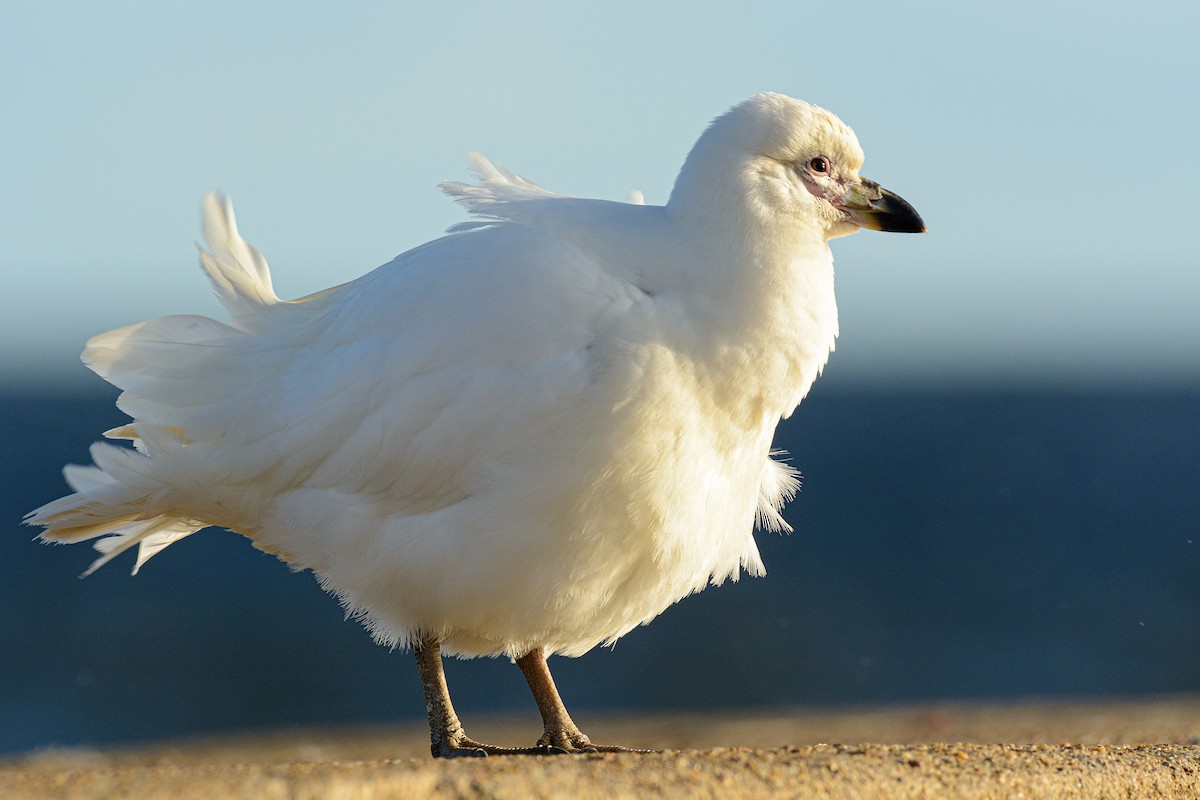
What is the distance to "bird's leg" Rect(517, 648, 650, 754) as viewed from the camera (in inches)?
283

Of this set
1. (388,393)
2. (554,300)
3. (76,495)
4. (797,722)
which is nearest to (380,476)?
(388,393)

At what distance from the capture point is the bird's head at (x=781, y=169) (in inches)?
256

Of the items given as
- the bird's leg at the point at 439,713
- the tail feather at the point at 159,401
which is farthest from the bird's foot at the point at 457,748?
the tail feather at the point at 159,401

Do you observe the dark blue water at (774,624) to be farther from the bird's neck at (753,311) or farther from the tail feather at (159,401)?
the bird's neck at (753,311)

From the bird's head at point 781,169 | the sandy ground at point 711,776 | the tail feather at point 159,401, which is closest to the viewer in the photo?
the sandy ground at point 711,776

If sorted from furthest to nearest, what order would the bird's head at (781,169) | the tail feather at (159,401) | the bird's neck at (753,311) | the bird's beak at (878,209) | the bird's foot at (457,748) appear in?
1. the tail feather at (159,401)
2. the bird's beak at (878,209)
3. the bird's foot at (457,748)
4. the bird's head at (781,169)
5. the bird's neck at (753,311)

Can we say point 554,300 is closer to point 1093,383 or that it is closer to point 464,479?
point 464,479

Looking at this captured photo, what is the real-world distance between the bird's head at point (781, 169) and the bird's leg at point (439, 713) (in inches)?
89.3

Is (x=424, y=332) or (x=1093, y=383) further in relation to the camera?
(x=1093, y=383)

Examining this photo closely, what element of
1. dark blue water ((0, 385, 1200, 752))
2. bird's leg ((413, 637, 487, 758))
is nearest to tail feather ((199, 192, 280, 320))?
bird's leg ((413, 637, 487, 758))

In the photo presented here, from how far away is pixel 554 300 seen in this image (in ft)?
20.4

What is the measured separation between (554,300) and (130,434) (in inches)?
102

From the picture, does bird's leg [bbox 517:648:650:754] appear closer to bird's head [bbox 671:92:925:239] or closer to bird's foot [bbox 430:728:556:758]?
bird's foot [bbox 430:728:556:758]

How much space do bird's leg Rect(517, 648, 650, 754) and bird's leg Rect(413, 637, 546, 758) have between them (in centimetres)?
27
